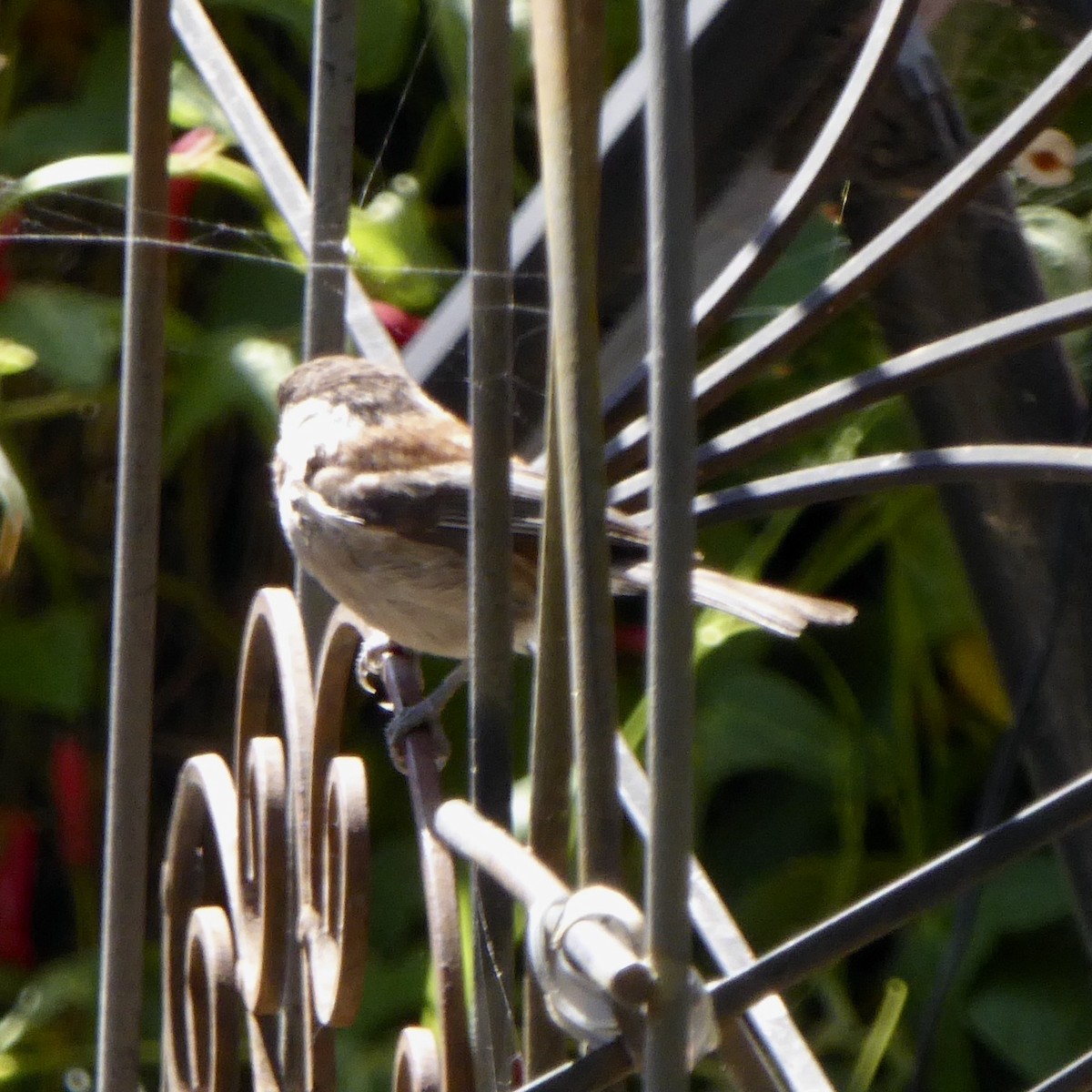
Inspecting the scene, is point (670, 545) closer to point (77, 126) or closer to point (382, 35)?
point (382, 35)

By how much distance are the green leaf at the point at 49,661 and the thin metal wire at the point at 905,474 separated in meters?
1.63

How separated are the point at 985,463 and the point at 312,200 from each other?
0.63m

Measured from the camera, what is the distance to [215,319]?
2393 mm

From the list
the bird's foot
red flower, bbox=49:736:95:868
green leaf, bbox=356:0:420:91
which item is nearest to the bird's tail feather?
the bird's foot

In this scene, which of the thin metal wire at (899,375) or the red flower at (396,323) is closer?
the thin metal wire at (899,375)

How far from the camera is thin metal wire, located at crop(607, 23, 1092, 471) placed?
0.88 metres

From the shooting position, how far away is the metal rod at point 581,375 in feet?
2.49

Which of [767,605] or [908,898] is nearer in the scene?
[908,898]

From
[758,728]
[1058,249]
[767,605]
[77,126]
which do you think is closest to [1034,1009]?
[758,728]

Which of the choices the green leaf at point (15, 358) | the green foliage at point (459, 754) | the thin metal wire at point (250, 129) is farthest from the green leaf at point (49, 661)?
the thin metal wire at point (250, 129)

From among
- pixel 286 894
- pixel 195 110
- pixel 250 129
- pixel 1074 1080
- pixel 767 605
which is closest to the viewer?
pixel 1074 1080

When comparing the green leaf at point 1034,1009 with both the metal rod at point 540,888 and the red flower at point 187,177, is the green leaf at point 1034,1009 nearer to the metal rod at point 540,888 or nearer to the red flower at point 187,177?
the metal rod at point 540,888

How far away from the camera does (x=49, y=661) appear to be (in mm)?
2510

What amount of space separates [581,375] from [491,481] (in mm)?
174
